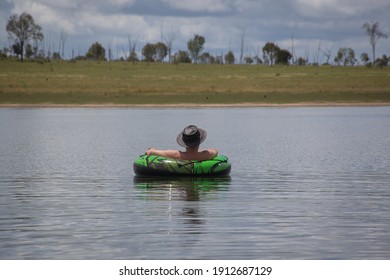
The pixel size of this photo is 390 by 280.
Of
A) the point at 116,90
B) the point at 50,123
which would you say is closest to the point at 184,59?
the point at 116,90

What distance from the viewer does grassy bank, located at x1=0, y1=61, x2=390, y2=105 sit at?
78250 mm

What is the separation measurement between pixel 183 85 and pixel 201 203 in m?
71.9

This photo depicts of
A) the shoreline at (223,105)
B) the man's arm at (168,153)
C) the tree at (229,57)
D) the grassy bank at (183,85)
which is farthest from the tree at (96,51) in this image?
the man's arm at (168,153)

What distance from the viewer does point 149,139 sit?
39281 mm

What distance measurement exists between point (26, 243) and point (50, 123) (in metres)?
42.8

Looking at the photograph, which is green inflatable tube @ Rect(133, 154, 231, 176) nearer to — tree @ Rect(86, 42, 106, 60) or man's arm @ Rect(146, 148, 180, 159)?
man's arm @ Rect(146, 148, 180, 159)

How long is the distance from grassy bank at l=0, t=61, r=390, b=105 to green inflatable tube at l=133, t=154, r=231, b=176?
5457cm

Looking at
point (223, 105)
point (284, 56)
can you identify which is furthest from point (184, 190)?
point (284, 56)

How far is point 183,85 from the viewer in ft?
294

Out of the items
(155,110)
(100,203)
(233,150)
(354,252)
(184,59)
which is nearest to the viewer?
(354,252)

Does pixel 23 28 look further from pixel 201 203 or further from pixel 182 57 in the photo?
pixel 201 203

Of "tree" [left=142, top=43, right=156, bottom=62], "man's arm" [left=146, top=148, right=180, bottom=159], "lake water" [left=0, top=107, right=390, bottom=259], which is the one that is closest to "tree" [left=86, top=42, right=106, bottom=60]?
"tree" [left=142, top=43, right=156, bottom=62]

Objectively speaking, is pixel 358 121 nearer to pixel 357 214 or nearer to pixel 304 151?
pixel 304 151

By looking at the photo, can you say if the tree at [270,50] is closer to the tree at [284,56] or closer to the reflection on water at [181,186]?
the tree at [284,56]
